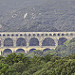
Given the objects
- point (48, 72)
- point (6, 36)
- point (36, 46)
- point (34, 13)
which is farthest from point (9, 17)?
point (48, 72)

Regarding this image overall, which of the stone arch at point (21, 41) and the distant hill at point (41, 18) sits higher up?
the distant hill at point (41, 18)

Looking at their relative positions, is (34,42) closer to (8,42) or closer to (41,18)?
(8,42)

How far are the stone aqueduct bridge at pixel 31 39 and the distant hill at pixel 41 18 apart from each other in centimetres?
1099

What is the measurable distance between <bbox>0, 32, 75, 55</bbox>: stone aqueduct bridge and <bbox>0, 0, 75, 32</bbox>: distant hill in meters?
11.0

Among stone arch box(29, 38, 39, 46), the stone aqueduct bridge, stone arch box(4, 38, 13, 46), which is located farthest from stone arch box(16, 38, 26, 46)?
stone arch box(4, 38, 13, 46)

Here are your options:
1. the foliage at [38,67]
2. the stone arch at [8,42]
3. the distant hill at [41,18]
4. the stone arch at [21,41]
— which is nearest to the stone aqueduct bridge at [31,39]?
the stone arch at [8,42]

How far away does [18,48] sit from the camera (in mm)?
112188

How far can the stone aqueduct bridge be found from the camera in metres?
112

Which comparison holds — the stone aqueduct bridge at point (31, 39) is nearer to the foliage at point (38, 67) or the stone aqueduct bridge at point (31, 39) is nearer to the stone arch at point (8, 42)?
the stone arch at point (8, 42)

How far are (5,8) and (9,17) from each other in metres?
25.0

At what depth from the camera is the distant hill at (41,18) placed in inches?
5162

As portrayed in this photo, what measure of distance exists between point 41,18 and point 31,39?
25.9 meters

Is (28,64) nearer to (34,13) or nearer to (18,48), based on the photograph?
(18,48)

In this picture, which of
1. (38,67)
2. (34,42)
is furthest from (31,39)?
(38,67)
